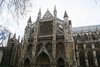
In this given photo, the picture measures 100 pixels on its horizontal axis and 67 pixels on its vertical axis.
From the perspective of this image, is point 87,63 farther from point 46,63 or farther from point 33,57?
point 33,57

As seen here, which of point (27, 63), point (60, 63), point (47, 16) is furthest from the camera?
point (47, 16)

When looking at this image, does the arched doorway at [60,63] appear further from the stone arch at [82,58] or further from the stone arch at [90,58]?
the stone arch at [90,58]

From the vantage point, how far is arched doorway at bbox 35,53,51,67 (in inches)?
869

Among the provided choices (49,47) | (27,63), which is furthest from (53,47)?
(27,63)

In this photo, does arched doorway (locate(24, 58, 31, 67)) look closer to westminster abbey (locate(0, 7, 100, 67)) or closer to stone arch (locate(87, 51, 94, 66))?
westminster abbey (locate(0, 7, 100, 67))

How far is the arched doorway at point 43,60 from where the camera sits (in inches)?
869

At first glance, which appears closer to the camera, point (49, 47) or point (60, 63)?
point (60, 63)

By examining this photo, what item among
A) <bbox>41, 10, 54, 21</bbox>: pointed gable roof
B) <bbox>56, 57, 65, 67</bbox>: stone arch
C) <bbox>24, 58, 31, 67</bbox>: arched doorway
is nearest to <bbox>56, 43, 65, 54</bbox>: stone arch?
<bbox>56, 57, 65, 67</bbox>: stone arch

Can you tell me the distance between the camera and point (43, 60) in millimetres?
22859

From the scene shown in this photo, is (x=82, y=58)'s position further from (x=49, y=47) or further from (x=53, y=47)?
(x=49, y=47)

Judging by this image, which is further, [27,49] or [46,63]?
[27,49]

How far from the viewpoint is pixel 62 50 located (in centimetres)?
2219

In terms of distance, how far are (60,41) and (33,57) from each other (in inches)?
302

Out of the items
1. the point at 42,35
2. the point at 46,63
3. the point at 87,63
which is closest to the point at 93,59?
the point at 87,63
